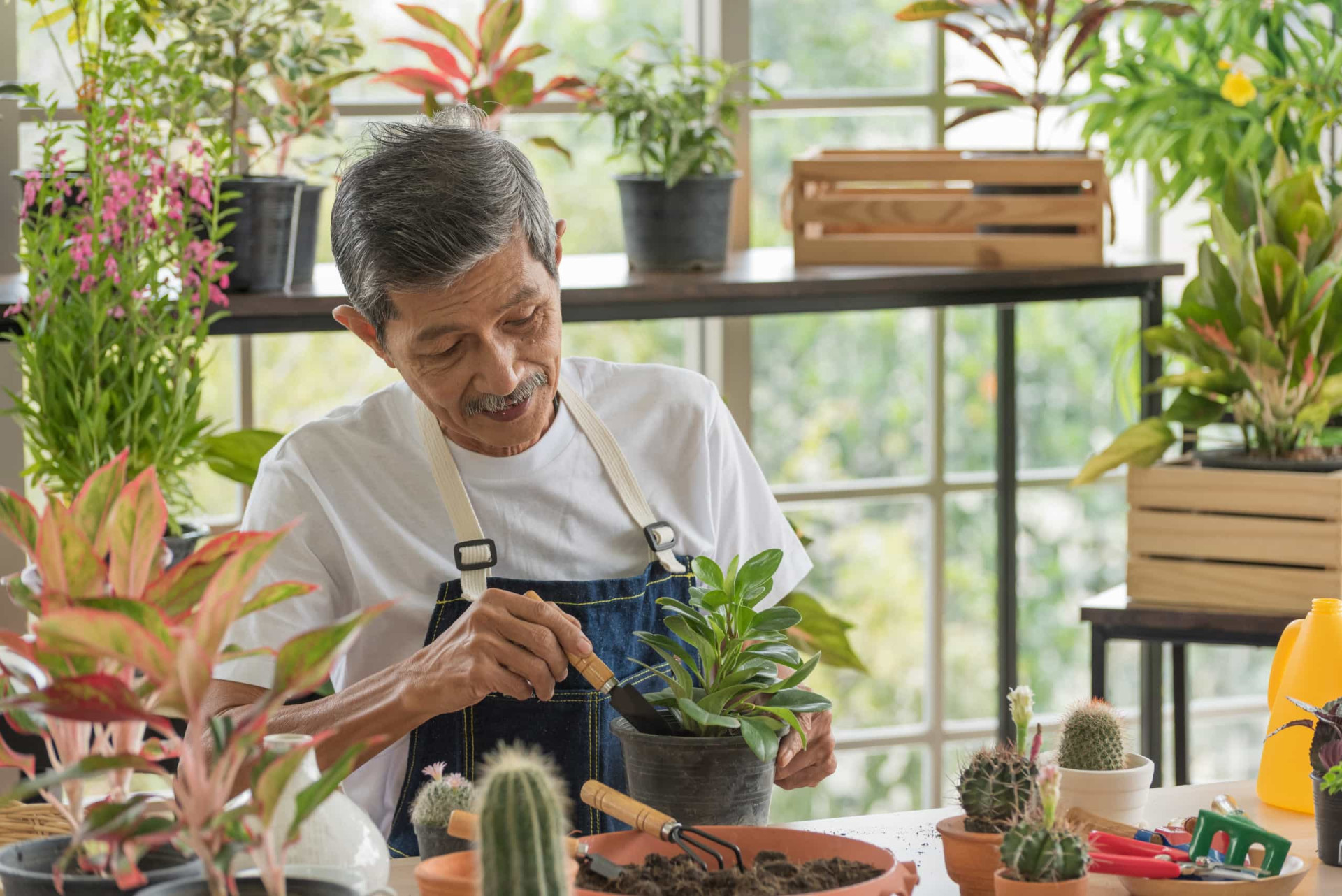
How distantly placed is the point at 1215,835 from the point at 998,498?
1.98 meters

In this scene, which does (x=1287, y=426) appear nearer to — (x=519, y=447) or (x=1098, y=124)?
(x=1098, y=124)

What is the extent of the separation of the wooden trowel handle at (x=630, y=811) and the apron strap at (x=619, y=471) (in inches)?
24.5

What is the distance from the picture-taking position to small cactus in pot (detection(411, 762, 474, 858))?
1.20 metres

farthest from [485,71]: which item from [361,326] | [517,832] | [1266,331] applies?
[517,832]

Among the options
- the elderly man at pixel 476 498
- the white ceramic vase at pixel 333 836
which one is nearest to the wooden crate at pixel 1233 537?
the elderly man at pixel 476 498

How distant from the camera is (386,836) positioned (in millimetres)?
1696

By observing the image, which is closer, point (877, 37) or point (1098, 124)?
point (1098, 124)

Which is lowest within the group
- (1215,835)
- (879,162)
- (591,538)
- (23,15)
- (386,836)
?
(386,836)

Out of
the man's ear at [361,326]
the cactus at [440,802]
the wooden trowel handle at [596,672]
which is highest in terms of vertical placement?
the man's ear at [361,326]

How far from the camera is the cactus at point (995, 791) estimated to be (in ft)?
3.95

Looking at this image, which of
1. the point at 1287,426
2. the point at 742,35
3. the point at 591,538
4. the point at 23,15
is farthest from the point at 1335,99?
the point at 23,15

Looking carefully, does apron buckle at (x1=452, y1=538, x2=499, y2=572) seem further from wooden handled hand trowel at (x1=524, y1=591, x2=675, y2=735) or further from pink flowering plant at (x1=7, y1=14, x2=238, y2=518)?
pink flowering plant at (x1=7, y1=14, x2=238, y2=518)

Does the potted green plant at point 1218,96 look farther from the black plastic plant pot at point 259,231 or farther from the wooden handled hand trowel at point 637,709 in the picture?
the wooden handled hand trowel at point 637,709

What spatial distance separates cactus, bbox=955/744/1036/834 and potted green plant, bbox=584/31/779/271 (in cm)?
158
